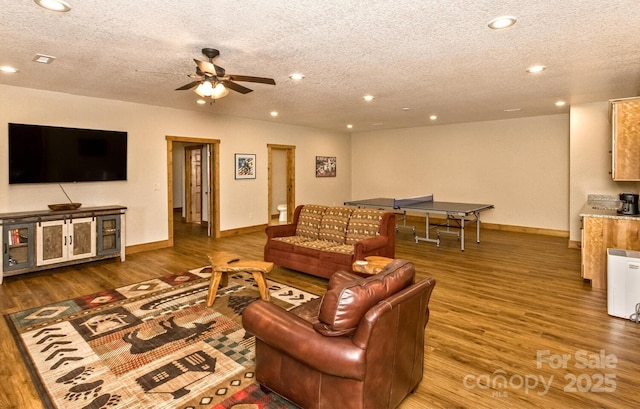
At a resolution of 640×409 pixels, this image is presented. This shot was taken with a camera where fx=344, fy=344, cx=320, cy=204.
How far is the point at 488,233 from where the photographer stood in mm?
7984

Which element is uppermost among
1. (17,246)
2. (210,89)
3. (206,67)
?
(206,67)

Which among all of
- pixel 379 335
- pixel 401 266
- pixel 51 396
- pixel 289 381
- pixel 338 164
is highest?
pixel 338 164

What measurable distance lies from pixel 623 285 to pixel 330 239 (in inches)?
129

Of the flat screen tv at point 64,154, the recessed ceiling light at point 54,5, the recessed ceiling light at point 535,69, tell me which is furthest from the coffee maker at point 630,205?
the flat screen tv at point 64,154

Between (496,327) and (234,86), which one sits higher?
(234,86)

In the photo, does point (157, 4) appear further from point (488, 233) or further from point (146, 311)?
point (488, 233)

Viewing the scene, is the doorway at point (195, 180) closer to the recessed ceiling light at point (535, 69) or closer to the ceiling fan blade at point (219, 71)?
the ceiling fan blade at point (219, 71)

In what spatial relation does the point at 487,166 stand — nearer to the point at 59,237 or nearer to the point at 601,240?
the point at 601,240

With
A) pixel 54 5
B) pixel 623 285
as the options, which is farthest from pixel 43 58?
pixel 623 285

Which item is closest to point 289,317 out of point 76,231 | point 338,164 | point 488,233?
point 76,231

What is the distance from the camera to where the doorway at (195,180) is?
677 centimetres

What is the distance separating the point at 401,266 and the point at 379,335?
0.55m

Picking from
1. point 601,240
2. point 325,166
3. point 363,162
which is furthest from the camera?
point 363,162

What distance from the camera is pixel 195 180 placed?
387 inches
